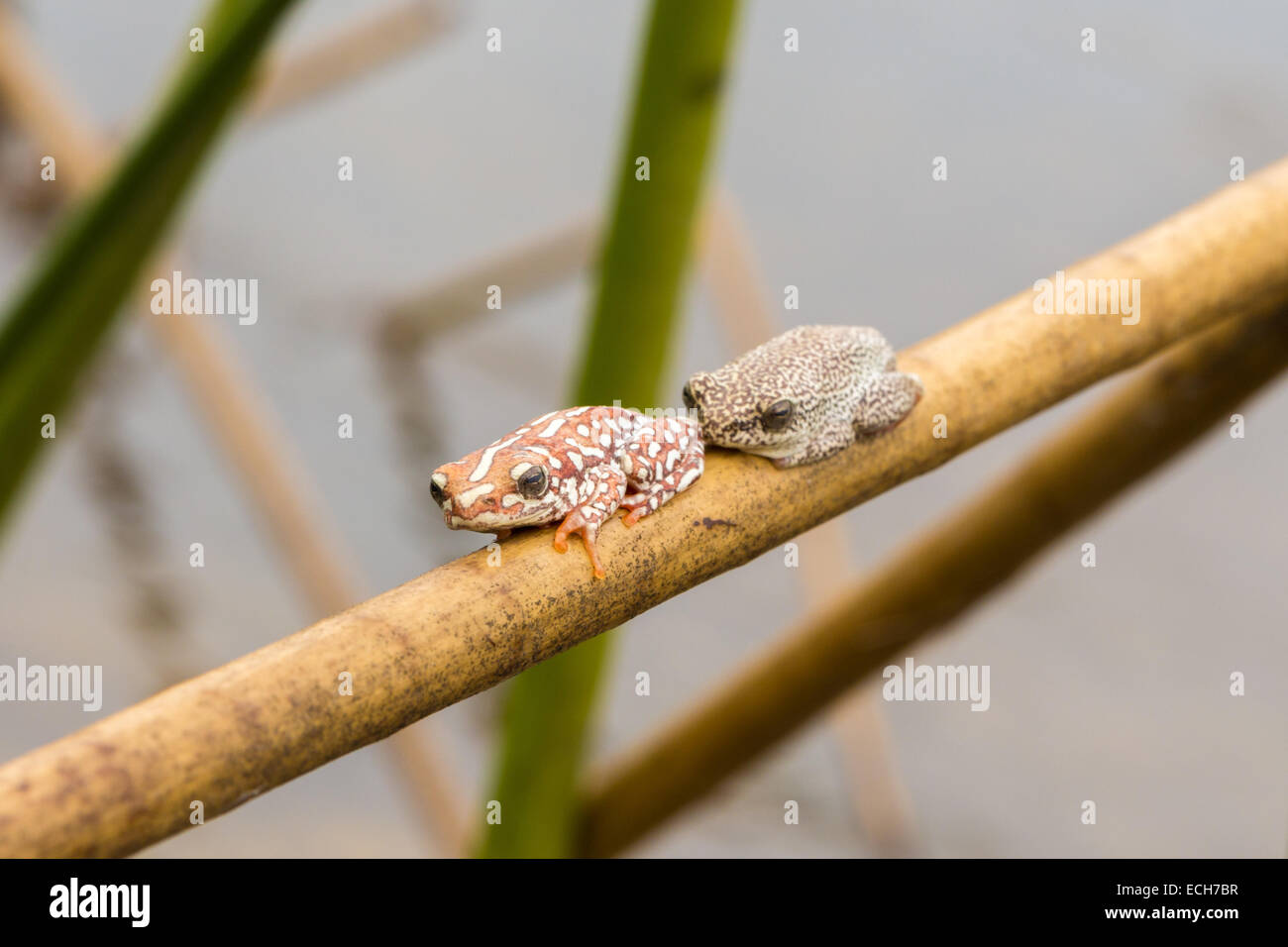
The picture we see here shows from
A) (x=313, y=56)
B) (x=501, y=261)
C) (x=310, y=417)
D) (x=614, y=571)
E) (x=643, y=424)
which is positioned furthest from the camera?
(x=310, y=417)

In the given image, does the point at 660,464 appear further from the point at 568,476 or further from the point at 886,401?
the point at 886,401

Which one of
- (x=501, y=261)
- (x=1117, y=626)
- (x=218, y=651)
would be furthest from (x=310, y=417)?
(x=1117, y=626)

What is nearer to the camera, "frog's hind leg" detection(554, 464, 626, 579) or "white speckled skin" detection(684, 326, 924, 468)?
"frog's hind leg" detection(554, 464, 626, 579)

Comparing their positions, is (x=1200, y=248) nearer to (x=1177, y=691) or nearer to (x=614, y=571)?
(x=614, y=571)

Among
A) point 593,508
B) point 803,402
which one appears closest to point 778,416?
point 803,402

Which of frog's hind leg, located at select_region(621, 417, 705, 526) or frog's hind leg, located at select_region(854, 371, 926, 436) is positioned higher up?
frog's hind leg, located at select_region(854, 371, 926, 436)

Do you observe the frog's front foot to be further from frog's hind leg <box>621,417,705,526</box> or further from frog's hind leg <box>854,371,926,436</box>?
frog's hind leg <box>854,371,926,436</box>

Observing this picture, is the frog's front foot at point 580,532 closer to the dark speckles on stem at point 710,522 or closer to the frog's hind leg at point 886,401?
the dark speckles on stem at point 710,522

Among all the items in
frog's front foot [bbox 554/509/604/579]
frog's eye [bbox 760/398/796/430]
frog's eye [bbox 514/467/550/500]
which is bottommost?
frog's front foot [bbox 554/509/604/579]

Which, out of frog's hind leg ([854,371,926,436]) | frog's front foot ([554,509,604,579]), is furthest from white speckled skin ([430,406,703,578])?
frog's hind leg ([854,371,926,436])
